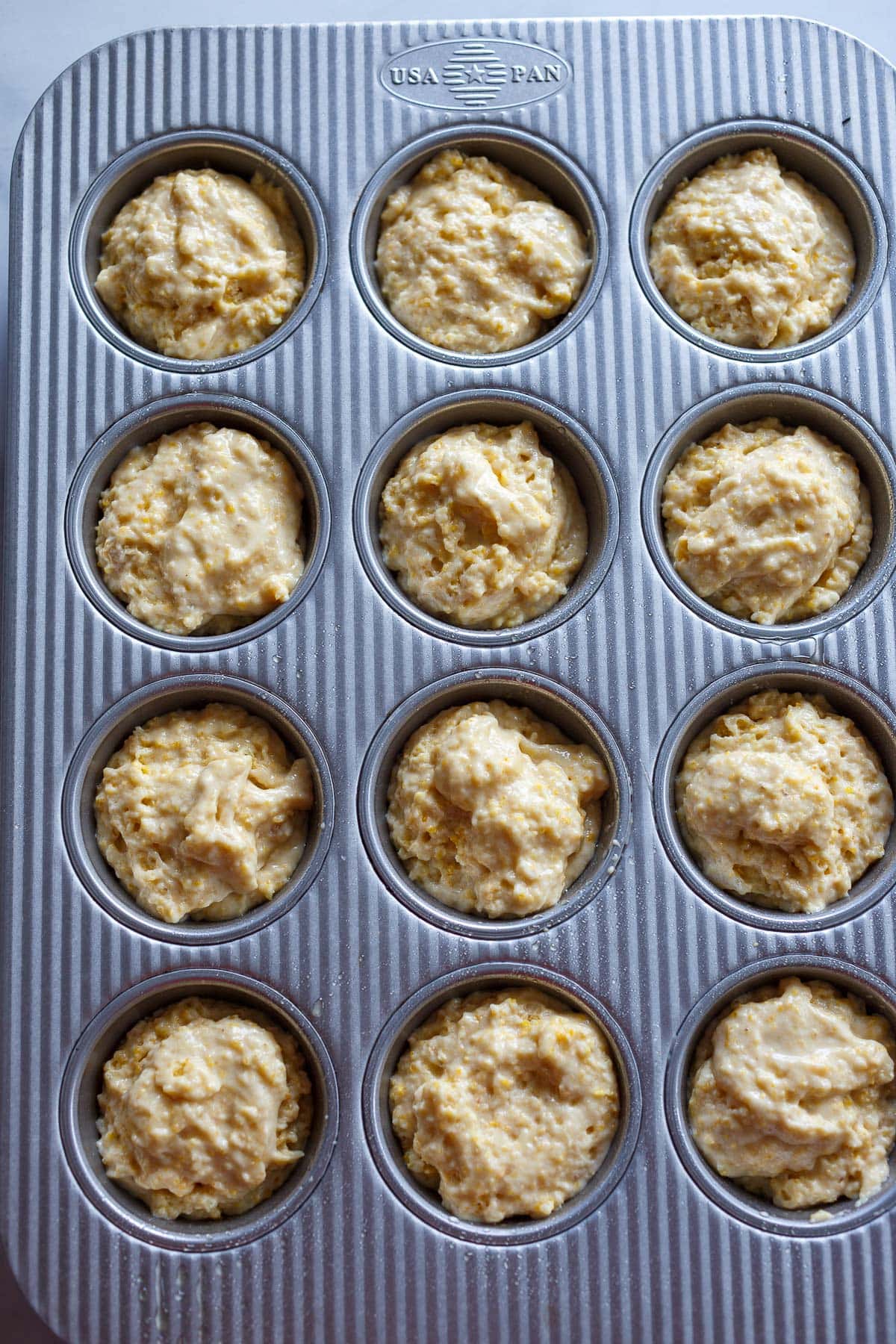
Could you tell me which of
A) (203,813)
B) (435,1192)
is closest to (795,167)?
(203,813)

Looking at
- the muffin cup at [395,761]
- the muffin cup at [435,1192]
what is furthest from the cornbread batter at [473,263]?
the muffin cup at [435,1192]

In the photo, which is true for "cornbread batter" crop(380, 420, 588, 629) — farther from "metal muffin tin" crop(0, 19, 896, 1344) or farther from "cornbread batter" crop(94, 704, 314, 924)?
"cornbread batter" crop(94, 704, 314, 924)

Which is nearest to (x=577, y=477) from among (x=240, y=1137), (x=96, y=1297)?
(x=240, y=1137)

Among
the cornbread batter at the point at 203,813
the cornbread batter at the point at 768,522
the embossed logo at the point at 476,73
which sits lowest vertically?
the cornbread batter at the point at 203,813

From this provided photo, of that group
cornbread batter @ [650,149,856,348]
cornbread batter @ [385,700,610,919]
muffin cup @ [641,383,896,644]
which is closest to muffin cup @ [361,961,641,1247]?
cornbread batter @ [385,700,610,919]

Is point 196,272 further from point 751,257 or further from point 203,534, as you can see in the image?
point 751,257

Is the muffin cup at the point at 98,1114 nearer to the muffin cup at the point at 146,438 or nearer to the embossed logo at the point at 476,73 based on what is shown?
the muffin cup at the point at 146,438

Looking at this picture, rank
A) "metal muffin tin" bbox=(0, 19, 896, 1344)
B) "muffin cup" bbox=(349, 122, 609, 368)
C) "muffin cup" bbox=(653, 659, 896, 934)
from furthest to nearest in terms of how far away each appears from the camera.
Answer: "muffin cup" bbox=(349, 122, 609, 368), "muffin cup" bbox=(653, 659, 896, 934), "metal muffin tin" bbox=(0, 19, 896, 1344)
